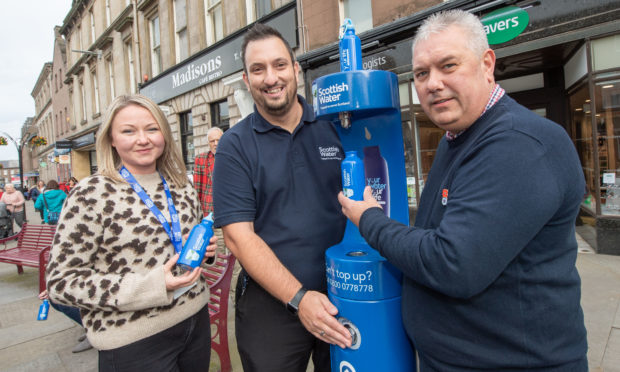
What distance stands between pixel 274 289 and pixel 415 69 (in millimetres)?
960

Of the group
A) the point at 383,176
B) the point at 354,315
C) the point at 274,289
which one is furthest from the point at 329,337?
the point at 383,176

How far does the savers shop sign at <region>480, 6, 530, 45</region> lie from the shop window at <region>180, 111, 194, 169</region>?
8.66 metres

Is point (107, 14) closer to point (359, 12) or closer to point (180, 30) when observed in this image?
point (180, 30)

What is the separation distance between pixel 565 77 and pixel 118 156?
257 inches

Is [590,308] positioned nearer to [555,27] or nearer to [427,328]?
[427,328]

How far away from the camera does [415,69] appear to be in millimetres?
1217

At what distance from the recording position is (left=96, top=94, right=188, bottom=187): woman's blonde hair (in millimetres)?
1535

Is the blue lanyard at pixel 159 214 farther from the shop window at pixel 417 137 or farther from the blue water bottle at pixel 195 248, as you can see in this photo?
the shop window at pixel 417 137

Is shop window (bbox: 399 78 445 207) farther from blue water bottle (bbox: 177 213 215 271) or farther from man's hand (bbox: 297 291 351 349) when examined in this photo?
blue water bottle (bbox: 177 213 215 271)

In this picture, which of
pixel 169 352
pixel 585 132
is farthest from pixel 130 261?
pixel 585 132

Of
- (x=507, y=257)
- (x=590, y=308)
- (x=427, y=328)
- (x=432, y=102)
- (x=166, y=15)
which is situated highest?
(x=166, y=15)

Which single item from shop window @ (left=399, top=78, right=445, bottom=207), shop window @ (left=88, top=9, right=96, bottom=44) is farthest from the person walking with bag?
shop window @ (left=88, top=9, right=96, bottom=44)

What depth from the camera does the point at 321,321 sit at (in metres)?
1.41

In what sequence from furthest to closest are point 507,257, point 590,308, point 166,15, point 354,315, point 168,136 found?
point 166,15
point 590,308
point 168,136
point 354,315
point 507,257
